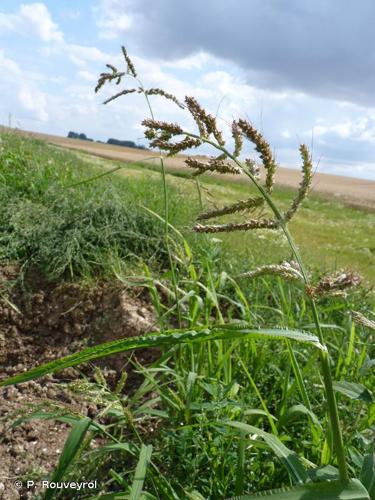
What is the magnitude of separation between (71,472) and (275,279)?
2364mm

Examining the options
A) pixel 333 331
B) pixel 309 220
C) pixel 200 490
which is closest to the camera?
pixel 200 490

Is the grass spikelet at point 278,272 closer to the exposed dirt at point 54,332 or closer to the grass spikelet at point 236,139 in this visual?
the grass spikelet at point 236,139

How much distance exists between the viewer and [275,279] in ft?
14.6

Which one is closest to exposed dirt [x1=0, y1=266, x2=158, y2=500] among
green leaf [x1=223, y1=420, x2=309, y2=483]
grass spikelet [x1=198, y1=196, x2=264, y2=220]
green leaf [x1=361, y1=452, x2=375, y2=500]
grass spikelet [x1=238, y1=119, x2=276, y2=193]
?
green leaf [x1=223, y1=420, x2=309, y2=483]

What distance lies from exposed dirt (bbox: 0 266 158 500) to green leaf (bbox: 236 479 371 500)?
172cm

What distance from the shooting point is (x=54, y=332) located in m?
4.03

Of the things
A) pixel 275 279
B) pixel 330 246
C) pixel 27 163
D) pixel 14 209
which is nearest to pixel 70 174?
pixel 27 163

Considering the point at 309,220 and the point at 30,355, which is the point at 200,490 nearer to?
the point at 30,355

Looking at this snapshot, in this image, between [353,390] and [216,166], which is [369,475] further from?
[216,166]

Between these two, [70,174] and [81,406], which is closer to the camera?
[81,406]

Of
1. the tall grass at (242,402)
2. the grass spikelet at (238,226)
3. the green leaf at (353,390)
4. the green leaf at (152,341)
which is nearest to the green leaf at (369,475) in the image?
the tall grass at (242,402)

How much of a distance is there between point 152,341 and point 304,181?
0.51 meters

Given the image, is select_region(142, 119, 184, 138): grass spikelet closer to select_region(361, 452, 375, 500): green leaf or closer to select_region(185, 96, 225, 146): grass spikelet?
select_region(185, 96, 225, 146): grass spikelet

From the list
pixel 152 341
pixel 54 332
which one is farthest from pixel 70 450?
pixel 54 332
